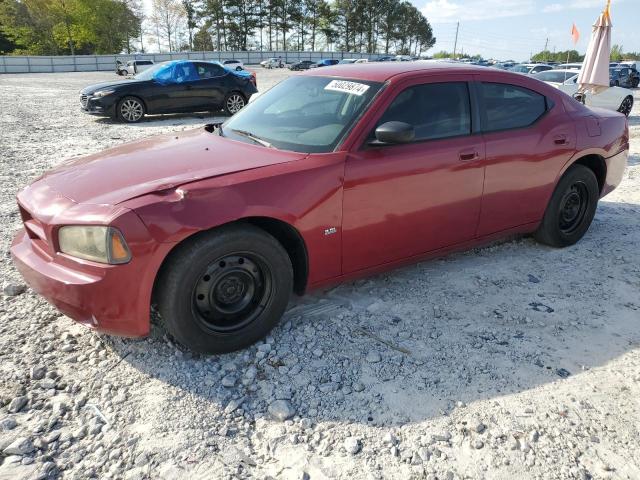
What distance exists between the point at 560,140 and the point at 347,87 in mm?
1960

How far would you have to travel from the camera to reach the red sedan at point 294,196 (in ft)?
8.17

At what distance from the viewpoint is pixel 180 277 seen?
2523mm

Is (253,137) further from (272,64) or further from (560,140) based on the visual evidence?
(272,64)

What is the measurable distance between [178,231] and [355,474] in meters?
1.40

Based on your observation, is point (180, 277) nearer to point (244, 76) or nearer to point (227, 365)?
point (227, 365)

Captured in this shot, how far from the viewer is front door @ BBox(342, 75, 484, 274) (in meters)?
3.10

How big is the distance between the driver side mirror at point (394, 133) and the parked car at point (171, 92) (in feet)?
32.4

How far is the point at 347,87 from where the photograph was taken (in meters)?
3.44

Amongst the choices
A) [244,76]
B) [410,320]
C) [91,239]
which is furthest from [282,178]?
[244,76]

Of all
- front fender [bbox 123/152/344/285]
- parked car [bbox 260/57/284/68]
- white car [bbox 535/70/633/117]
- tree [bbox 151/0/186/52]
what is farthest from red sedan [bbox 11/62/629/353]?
tree [bbox 151/0/186/52]

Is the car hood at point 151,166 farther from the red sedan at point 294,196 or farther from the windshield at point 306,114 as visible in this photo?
the windshield at point 306,114

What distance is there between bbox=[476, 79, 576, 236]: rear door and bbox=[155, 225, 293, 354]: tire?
5.94 feet

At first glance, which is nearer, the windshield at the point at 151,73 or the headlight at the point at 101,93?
the headlight at the point at 101,93

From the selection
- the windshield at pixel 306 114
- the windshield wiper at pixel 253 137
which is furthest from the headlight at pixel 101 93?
the windshield wiper at pixel 253 137
